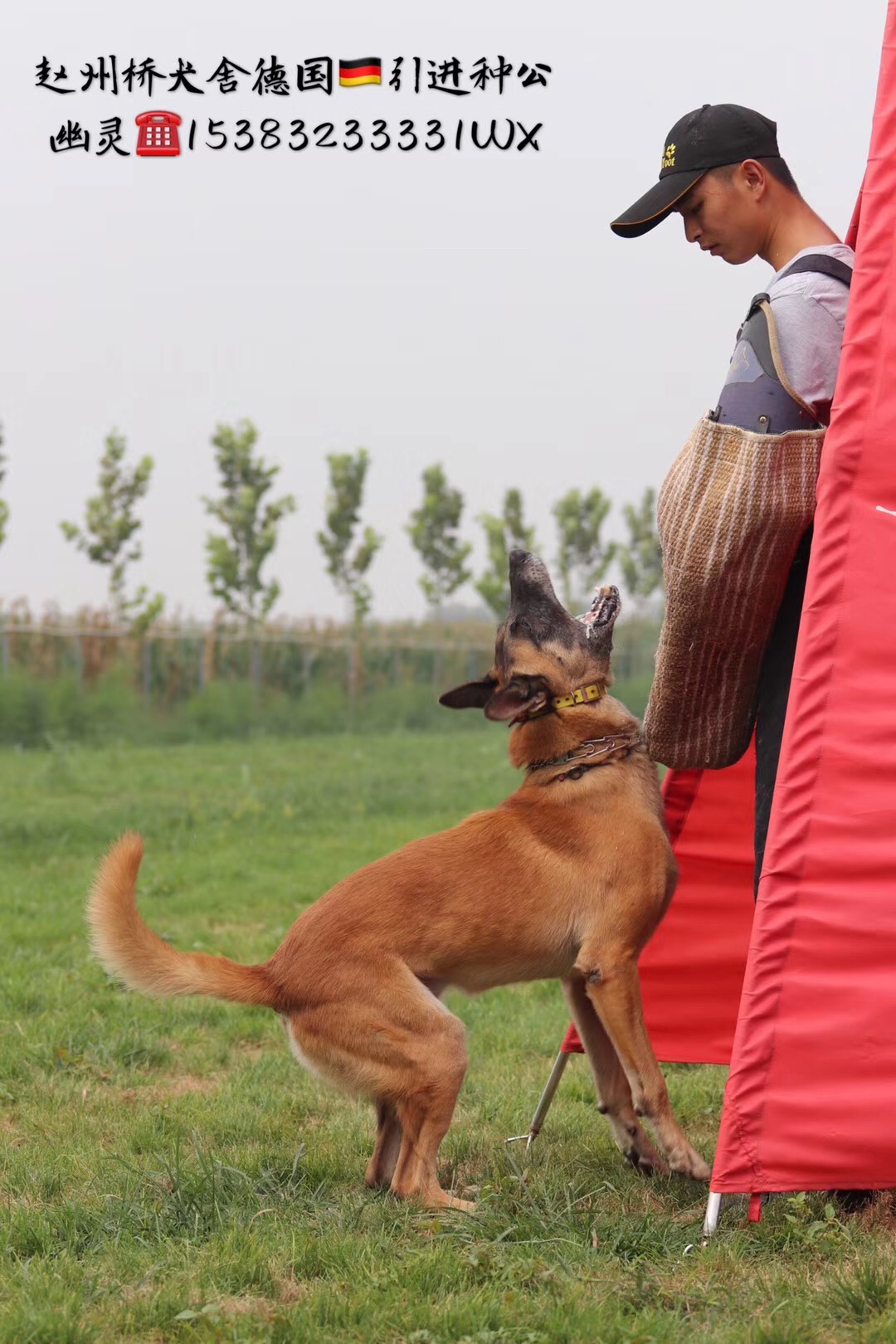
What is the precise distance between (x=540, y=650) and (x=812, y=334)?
1.51 m

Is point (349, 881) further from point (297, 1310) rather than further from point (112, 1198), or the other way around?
point (297, 1310)

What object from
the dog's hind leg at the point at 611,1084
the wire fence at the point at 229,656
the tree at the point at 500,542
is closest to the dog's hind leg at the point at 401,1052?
the dog's hind leg at the point at 611,1084

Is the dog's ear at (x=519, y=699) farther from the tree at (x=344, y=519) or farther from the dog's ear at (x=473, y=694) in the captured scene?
the tree at (x=344, y=519)

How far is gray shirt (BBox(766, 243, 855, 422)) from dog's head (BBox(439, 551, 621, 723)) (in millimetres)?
1351

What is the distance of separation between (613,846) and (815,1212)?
1.19m

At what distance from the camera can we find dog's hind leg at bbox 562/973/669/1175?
414 centimetres

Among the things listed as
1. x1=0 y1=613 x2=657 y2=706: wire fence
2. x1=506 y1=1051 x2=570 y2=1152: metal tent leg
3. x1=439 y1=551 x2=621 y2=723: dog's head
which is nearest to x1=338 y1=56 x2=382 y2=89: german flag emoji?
x1=439 y1=551 x2=621 y2=723: dog's head

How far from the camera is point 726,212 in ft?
12.2

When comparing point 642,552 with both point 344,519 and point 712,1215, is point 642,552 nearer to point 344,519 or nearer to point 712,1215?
point 344,519

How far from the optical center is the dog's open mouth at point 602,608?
4.62 m

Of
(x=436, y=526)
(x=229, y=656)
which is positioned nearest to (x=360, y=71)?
(x=229, y=656)

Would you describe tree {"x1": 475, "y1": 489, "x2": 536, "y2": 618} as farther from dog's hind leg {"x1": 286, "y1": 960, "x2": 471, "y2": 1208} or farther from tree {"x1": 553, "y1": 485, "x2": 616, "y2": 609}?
dog's hind leg {"x1": 286, "y1": 960, "x2": 471, "y2": 1208}

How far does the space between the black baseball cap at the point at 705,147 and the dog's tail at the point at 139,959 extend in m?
2.44

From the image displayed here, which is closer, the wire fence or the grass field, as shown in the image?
the grass field
